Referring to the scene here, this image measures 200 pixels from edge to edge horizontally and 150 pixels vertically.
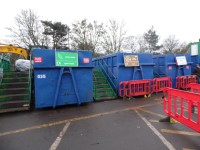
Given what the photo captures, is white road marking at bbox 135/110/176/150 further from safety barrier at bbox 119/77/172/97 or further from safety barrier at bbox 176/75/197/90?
safety barrier at bbox 176/75/197/90

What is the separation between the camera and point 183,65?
38.5ft

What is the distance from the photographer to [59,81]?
7008 mm

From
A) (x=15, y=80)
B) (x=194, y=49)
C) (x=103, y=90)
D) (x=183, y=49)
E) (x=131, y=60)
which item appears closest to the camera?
(x=15, y=80)

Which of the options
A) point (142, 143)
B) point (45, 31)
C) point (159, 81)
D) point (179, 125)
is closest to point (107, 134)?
point (142, 143)

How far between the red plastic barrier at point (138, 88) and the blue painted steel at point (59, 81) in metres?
2.38

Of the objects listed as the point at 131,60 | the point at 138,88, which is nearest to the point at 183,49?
the point at 131,60

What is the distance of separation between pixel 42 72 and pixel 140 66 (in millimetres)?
5362

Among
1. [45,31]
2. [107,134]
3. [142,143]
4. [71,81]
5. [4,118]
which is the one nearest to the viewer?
[142,143]

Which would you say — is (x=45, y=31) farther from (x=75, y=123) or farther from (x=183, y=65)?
(x=75, y=123)

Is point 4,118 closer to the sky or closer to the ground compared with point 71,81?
closer to the ground

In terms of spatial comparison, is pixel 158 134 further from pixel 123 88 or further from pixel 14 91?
pixel 14 91

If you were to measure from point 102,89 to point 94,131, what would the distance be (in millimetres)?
4788

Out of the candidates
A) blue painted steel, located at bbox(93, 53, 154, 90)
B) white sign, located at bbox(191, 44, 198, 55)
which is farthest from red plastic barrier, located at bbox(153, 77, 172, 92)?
white sign, located at bbox(191, 44, 198, 55)

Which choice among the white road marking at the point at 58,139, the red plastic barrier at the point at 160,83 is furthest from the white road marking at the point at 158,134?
the red plastic barrier at the point at 160,83
